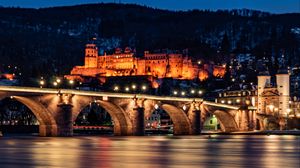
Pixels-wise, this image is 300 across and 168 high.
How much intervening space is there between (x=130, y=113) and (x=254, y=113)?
46506mm

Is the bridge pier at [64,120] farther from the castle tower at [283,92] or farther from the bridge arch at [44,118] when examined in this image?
the castle tower at [283,92]

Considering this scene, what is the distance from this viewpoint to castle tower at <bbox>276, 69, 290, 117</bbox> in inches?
6027

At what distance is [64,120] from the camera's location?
258 ft

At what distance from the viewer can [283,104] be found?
504ft

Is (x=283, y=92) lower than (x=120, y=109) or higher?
higher

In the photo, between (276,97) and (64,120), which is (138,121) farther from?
(276,97)

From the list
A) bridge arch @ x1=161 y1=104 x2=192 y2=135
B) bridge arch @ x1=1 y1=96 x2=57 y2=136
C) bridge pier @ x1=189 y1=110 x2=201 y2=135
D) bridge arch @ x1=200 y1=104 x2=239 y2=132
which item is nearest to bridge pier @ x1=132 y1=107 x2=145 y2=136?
bridge arch @ x1=161 y1=104 x2=192 y2=135

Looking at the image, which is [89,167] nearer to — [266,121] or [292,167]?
[292,167]

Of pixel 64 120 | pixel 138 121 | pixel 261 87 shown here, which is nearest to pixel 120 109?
pixel 138 121

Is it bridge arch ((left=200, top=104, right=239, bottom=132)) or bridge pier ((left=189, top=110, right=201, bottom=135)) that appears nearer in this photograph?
bridge pier ((left=189, top=110, right=201, bottom=135))

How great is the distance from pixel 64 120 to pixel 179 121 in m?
33.7

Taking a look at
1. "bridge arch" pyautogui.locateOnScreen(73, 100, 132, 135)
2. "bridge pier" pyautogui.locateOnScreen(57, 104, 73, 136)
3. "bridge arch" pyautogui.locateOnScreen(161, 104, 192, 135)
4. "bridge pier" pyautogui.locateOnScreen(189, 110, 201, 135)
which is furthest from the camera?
"bridge pier" pyautogui.locateOnScreen(189, 110, 201, 135)

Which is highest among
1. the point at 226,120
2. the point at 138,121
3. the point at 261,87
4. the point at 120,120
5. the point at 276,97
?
the point at 261,87

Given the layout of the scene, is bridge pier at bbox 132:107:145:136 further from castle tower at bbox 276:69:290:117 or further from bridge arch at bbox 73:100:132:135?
castle tower at bbox 276:69:290:117
